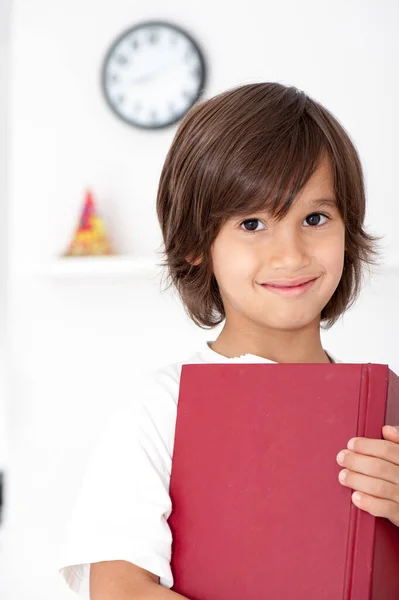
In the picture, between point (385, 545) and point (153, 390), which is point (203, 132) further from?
point (385, 545)

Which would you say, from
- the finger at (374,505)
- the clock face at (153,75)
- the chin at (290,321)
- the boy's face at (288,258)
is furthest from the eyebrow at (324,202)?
the clock face at (153,75)

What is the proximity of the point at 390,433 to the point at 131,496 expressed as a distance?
28cm

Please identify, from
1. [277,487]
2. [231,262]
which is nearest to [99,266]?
[231,262]

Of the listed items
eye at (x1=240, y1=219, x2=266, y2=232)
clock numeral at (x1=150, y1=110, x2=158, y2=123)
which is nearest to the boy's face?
eye at (x1=240, y1=219, x2=266, y2=232)

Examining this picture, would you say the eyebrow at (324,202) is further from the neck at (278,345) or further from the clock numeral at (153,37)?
the clock numeral at (153,37)

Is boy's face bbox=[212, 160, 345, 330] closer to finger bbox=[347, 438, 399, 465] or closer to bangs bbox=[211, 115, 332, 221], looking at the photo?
bangs bbox=[211, 115, 332, 221]

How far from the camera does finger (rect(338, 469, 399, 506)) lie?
2.57 feet

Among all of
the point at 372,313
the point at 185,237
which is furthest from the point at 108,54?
the point at 185,237

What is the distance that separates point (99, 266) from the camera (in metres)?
2.38

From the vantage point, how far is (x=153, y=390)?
100 cm

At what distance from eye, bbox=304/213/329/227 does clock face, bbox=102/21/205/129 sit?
1.50 metres

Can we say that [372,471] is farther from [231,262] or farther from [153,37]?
[153,37]

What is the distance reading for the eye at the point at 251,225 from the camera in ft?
3.36

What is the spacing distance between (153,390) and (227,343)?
15 cm
